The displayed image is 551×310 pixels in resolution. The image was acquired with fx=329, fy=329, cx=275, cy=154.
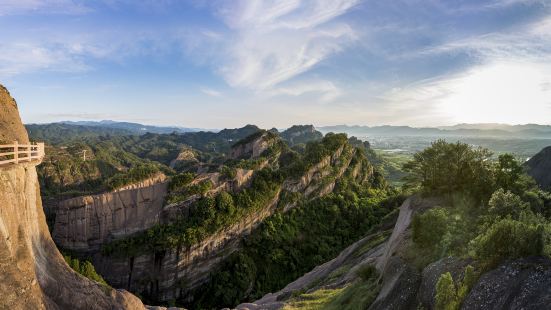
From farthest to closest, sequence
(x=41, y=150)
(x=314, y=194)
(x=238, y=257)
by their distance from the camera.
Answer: (x=314, y=194)
(x=238, y=257)
(x=41, y=150)

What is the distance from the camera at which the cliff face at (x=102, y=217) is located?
42.8 meters

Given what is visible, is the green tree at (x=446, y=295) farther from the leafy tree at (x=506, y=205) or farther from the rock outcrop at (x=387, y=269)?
the leafy tree at (x=506, y=205)

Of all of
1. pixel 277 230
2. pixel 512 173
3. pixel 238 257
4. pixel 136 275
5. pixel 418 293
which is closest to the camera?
pixel 418 293

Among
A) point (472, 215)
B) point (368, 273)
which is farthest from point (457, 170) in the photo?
point (368, 273)

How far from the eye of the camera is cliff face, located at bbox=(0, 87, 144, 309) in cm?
1355

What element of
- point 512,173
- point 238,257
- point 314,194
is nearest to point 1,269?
point 512,173

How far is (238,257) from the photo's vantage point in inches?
1918

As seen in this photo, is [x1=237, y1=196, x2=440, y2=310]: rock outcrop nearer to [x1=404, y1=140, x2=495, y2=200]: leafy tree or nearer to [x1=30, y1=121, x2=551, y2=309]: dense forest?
[x1=30, y1=121, x2=551, y2=309]: dense forest

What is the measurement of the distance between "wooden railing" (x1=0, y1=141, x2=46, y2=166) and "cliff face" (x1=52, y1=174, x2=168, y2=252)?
1034 inches

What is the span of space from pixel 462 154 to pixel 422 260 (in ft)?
44.7

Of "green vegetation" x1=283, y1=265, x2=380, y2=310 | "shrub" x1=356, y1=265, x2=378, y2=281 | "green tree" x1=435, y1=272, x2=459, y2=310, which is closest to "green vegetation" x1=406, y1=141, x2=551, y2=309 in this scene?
"green tree" x1=435, y1=272, x2=459, y2=310

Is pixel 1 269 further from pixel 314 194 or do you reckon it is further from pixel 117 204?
pixel 314 194

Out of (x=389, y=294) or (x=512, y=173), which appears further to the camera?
(x=512, y=173)

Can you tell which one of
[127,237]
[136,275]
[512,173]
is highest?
[512,173]
